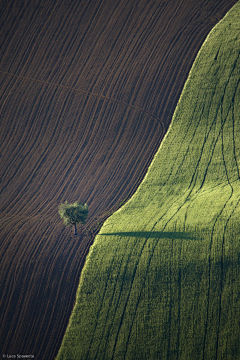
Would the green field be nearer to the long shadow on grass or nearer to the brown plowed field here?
the long shadow on grass

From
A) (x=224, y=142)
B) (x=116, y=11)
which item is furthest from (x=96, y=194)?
(x=116, y=11)

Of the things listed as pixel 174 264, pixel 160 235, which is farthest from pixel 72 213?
pixel 174 264

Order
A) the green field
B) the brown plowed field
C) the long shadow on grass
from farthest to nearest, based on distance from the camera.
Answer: the long shadow on grass, the brown plowed field, the green field

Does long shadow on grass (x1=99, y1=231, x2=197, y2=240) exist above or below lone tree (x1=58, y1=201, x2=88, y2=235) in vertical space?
below

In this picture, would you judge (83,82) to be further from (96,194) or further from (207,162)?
(207,162)

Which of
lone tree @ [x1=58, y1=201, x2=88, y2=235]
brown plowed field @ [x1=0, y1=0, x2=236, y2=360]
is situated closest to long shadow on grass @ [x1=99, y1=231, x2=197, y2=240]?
lone tree @ [x1=58, y1=201, x2=88, y2=235]

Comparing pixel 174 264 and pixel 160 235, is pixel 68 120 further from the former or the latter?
pixel 174 264

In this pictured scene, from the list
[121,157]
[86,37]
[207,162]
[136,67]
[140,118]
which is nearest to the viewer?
[207,162]
